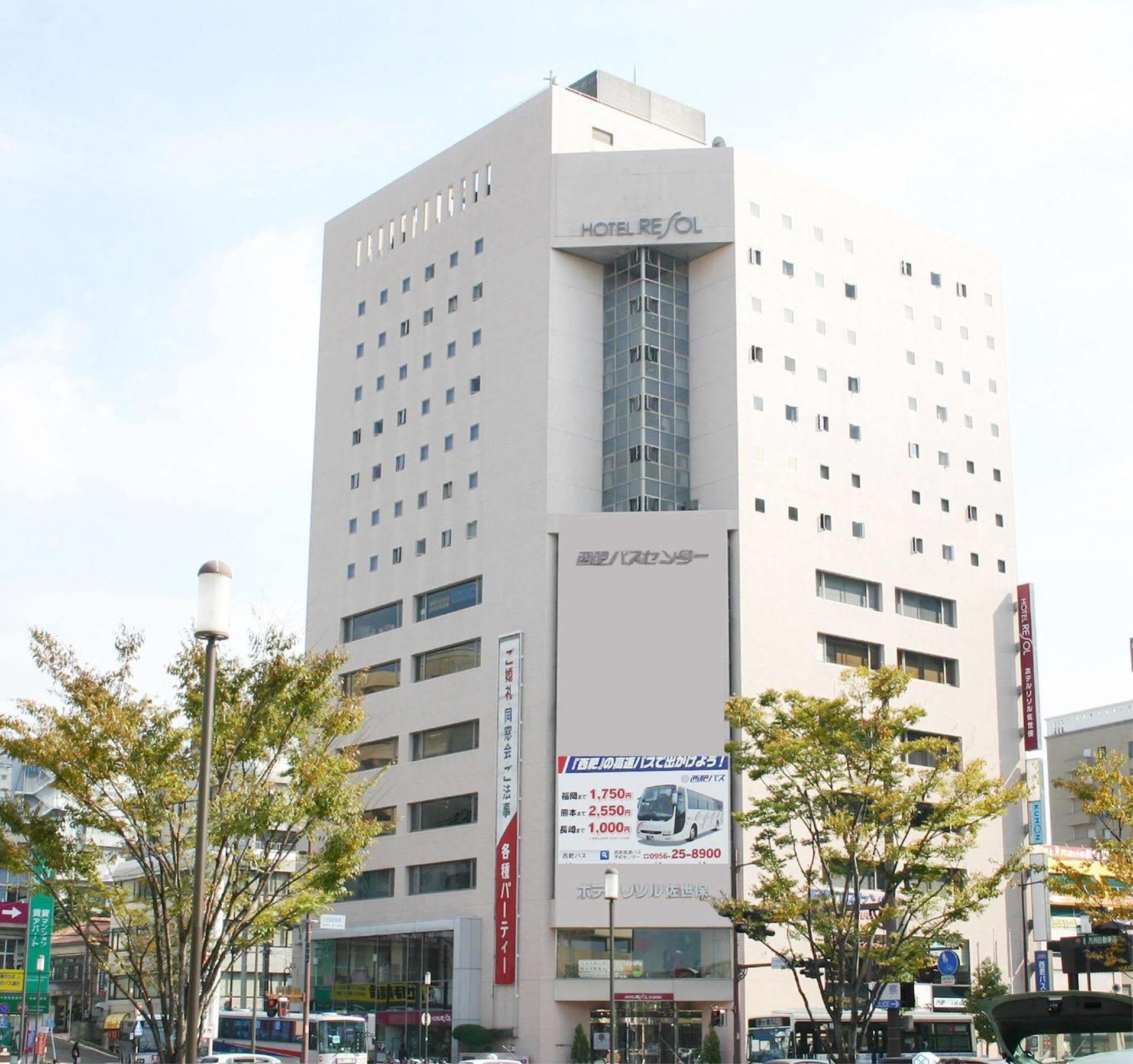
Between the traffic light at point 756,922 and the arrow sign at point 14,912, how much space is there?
77.8 m

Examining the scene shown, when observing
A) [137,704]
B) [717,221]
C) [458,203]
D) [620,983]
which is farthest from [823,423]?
[137,704]

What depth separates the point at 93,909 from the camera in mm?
26750

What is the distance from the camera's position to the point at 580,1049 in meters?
71.8

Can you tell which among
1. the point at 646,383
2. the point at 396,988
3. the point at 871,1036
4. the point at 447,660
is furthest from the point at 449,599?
the point at 871,1036

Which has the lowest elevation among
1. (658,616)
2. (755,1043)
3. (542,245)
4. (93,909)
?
(755,1043)

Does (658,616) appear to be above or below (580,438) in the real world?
below

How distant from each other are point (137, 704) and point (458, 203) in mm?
66422

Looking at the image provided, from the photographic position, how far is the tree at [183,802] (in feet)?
81.1

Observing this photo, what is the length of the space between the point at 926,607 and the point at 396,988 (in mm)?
35256

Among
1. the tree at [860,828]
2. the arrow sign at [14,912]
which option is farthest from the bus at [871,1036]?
the arrow sign at [14,912]

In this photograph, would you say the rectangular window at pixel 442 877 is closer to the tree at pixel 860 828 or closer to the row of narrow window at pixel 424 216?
the tree at pixel 860 828

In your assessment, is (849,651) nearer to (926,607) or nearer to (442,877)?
(926,607)

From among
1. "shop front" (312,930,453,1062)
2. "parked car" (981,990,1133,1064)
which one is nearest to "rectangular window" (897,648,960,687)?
"shop front" (312,930,453,1062)

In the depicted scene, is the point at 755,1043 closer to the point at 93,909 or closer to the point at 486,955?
the point at 486,955
